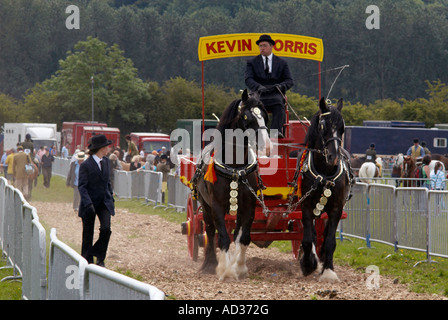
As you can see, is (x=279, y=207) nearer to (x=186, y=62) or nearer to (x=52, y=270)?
(x=52, y=270)

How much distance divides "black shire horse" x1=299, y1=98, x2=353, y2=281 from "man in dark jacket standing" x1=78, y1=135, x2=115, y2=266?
103 inches

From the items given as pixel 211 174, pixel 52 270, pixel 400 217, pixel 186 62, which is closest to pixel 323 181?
pixel 211 174

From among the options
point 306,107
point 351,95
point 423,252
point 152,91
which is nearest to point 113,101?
point 152,91

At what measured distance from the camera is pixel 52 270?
5.96 meters

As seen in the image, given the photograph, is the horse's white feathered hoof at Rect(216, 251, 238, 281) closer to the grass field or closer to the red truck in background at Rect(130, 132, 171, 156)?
the grass field

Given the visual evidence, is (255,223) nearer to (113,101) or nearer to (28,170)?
(28,170)

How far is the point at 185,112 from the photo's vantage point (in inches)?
2827

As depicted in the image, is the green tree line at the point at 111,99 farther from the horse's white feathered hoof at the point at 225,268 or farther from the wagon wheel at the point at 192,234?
the horse's white feathered hoof at the point at 225,268

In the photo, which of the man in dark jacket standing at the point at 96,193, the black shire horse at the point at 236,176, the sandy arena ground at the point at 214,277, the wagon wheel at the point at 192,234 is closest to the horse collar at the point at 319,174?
the black shire horse at the point at 236,176

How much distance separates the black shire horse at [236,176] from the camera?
360 inches

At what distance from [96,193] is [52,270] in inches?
151

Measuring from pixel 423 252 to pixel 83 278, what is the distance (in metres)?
→ 8.78

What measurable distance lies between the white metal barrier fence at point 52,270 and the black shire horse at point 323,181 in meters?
3.48
